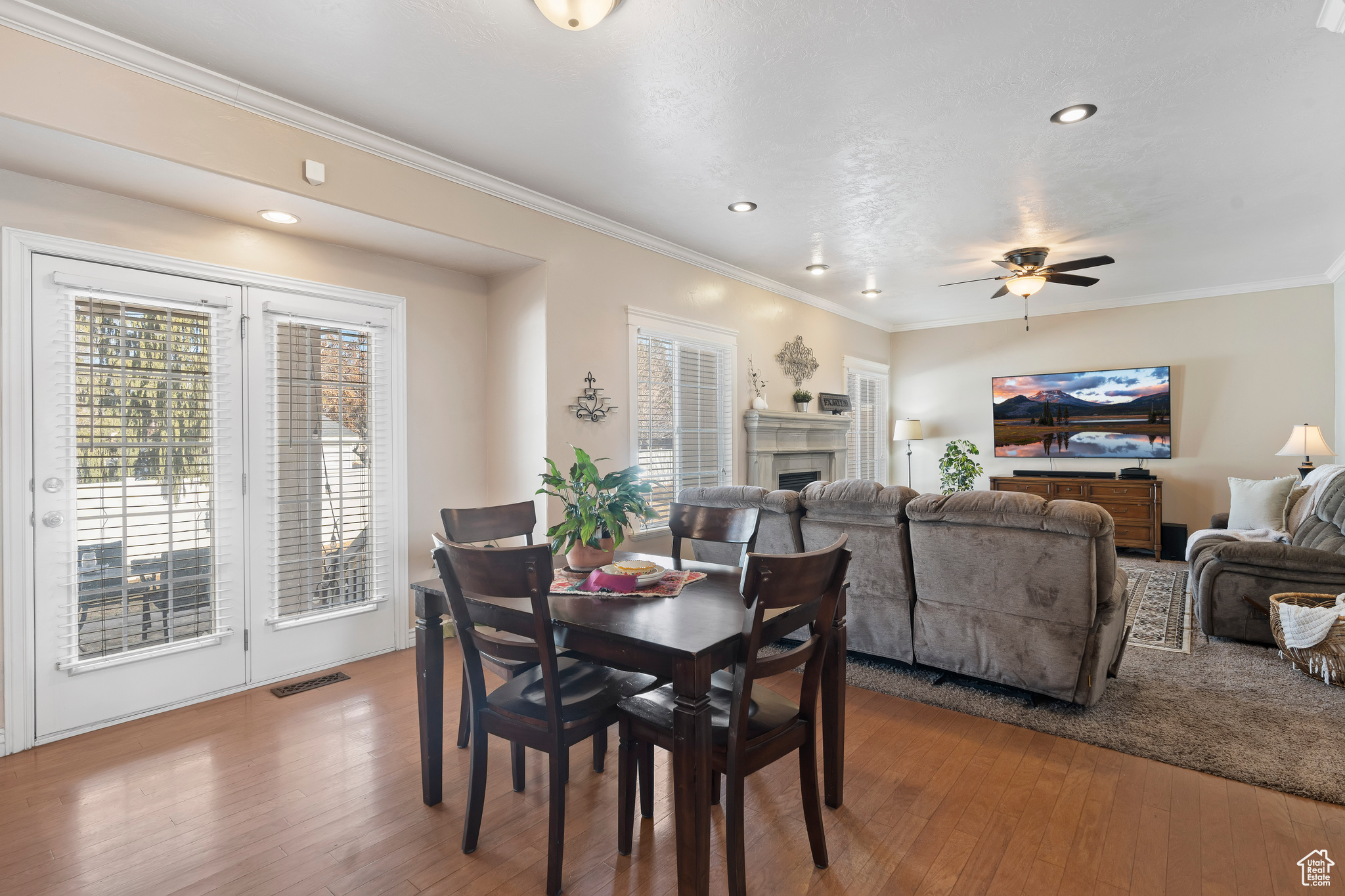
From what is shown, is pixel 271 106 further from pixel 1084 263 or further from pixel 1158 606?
pixel 1158 606

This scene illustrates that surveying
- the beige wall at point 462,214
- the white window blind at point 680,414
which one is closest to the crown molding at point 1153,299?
the beige wall at point 462,214

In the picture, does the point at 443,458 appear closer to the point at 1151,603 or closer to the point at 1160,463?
the point at 1151,603

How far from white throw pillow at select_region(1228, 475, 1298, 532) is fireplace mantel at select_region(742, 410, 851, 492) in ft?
11.0

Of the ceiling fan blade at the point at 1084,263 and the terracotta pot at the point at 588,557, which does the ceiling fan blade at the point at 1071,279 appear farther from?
the terracotta pot at the point at 588,557

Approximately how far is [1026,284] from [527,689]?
4717 millimetres

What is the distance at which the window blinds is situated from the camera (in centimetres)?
761

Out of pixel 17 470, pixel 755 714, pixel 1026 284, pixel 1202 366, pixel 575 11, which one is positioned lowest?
pixel 755 714

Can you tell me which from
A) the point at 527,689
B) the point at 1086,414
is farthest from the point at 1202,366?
the point at 527,689

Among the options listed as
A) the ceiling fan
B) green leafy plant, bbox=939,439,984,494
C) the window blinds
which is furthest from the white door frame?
green leafy plant, bbox=939,439,984,494

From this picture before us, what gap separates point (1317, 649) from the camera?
3.16m

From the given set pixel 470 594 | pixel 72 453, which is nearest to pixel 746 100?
pixel 470 594

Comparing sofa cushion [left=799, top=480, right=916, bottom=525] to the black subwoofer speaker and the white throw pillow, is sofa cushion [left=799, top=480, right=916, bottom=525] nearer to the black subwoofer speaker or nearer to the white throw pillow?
the white throw pillow

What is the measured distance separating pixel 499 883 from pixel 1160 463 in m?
7.59

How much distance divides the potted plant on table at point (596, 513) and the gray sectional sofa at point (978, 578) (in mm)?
1321
